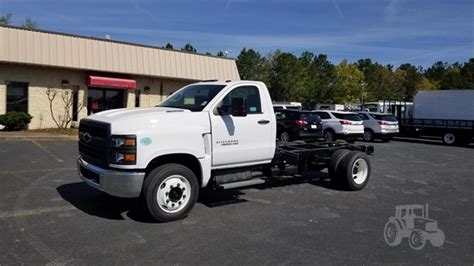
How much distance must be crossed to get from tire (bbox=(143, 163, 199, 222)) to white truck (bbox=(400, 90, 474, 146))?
21809 mm

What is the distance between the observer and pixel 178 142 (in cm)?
629

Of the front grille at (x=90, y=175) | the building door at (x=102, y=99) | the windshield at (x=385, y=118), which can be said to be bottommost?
the front grille at (x=90, y=175)

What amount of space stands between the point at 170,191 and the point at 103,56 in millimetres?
17462

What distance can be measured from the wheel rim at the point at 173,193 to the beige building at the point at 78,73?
1608cm

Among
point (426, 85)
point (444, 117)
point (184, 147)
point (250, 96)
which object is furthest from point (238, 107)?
point (426, 85)

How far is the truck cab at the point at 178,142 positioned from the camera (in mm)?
5938

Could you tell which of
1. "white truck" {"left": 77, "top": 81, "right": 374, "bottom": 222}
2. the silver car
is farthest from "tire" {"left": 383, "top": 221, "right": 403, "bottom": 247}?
the silver car

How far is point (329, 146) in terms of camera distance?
9.89 m

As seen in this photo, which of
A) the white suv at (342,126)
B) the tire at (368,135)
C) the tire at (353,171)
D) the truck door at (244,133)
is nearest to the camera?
the truck door at (244,133)

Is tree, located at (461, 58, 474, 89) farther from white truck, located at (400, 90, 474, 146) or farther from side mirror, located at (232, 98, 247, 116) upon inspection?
side mirror, located at (232, 98, 247, 116)

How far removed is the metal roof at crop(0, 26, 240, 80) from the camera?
19.3 meters

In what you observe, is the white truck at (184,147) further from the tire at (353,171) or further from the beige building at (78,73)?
the beige building at (78,73)

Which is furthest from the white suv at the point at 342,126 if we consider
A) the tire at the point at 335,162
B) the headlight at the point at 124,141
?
the headlight at the point at 124,141

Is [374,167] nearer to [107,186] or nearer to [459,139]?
[107,186]
